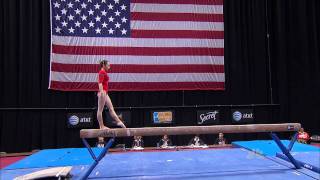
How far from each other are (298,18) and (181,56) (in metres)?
4.01

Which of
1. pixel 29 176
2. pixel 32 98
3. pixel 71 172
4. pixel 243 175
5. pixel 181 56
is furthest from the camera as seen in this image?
pixel 181 56

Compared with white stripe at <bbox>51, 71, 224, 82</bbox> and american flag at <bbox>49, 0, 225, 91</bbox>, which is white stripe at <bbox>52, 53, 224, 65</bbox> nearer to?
american flag at <bbox>49, 0, 225, 91</bbox>

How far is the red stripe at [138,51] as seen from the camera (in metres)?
9.14

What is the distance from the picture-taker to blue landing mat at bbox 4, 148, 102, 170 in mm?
5307

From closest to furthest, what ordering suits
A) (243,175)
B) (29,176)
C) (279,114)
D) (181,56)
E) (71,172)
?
(29,176), (243,175), (71,172), (181,56), (279,114)

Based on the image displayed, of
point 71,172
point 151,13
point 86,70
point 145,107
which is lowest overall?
point 71,172

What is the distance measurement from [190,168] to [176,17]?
569 centimetres

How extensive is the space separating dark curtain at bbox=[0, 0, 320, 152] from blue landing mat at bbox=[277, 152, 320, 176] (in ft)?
14.7

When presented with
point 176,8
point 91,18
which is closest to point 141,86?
point 91,18

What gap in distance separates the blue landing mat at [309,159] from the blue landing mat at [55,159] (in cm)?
322

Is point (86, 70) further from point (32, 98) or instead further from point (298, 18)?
point (298, 18)

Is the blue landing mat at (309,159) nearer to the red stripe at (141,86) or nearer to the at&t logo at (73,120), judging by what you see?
the red stripe at (141,86)

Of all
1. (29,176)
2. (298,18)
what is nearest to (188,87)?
(298,18)

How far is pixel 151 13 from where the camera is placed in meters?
9.58
